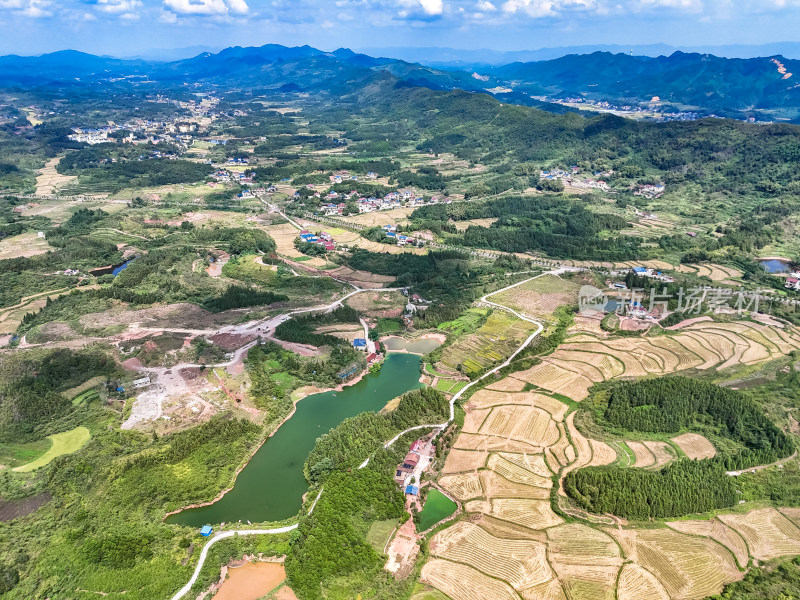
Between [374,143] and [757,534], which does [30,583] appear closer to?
[757,534]

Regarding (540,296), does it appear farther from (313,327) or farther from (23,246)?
(23,246)

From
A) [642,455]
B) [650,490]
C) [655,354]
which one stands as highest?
[650,490]

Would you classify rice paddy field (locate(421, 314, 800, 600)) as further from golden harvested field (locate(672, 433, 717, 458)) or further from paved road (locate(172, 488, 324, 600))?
paved road (locate(172, 488, 324, 600))

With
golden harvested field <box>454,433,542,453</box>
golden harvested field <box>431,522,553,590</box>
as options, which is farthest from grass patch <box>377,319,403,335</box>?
golden harvested field <box>431,522,553,590</box>

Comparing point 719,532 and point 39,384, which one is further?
point 39,384

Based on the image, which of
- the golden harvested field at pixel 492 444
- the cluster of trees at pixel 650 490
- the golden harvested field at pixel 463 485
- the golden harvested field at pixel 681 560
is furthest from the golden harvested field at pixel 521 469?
the golden harvested field at pixel 681 560

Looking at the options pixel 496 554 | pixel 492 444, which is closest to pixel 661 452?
pixel 492 444

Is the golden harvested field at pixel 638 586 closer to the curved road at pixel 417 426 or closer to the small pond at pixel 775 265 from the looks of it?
the curved road at pixel 417 426

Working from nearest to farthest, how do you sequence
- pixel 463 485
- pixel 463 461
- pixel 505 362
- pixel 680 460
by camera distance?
pixel 463 485
pixel 680 460
pixel 463 461
pixel 505 362
